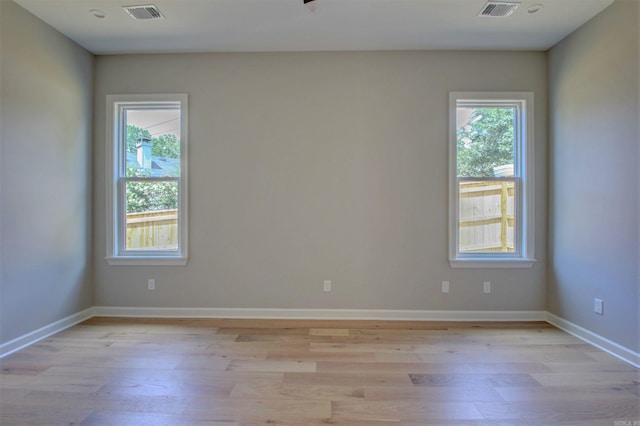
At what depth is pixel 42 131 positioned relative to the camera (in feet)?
9.47

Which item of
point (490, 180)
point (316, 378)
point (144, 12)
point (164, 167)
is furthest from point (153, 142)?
point (490, 180)

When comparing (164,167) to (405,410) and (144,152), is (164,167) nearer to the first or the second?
(144,152)

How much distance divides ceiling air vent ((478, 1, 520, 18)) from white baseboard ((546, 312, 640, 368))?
292cm

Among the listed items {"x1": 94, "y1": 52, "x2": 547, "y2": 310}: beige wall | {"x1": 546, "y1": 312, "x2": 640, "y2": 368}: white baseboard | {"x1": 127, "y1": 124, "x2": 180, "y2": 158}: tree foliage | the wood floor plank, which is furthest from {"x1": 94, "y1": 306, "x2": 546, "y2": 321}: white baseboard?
{"x1": 127, "y1": 124, "x2": 180, "y2": 158}: tree foliage

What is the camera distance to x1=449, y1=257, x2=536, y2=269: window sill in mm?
3357

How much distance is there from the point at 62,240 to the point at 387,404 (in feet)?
10.9

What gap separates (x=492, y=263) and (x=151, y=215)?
377 centimetres

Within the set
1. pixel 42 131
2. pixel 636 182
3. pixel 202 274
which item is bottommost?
pixel 202 274

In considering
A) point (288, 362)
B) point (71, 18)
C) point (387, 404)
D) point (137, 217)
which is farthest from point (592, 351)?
point (71, 18)

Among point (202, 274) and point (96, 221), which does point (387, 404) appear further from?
point (96, 221)

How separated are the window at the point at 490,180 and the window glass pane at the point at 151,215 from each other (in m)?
3.12

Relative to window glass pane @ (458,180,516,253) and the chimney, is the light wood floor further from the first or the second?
the chimney

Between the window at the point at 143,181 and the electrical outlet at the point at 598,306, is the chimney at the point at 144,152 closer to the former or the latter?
Result: the window at the point at 143,181

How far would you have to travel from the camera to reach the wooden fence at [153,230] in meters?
3.53
